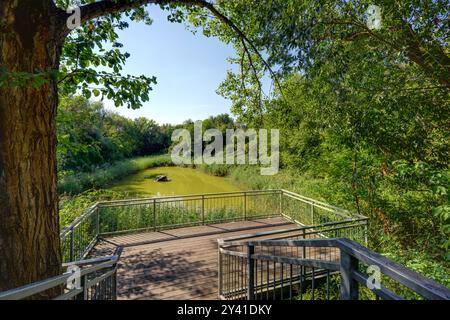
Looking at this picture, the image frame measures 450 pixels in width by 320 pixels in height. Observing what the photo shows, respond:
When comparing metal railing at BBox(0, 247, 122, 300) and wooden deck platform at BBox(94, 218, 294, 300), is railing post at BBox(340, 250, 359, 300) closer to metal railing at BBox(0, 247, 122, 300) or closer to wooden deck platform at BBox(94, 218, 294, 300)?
metal railing at BBox(0, 247, 122, 300)

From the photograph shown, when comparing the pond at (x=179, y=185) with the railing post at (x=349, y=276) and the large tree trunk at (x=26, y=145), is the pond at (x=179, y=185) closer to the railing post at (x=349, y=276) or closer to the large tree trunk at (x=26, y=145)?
the large tree trunk at (x=26, y=145)

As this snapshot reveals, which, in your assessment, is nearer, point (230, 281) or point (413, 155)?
point (230, 281)

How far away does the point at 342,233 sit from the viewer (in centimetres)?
573

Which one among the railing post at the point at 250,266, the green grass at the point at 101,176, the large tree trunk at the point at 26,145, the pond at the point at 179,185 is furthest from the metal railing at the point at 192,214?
the pond at the point at 179,185

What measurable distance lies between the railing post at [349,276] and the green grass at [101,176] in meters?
8.72

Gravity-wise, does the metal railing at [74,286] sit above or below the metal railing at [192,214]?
above

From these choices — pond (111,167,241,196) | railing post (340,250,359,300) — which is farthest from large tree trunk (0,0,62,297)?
pond (111,167,241,196)

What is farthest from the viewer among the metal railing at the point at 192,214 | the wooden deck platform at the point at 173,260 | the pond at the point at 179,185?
the pond at the point at 179,185

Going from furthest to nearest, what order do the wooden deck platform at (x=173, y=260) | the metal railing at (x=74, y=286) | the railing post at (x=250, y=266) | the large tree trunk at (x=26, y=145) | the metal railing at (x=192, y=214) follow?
the metal railing at (x=192, y=214), the wooden deck platform at (x=173, y=260), the railing post at (x=250, y=266), the large tree trunk at (x=26, y=145), the metal railing at (x=74, y=286)

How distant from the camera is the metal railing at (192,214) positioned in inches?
231

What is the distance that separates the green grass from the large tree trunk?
22.8ft

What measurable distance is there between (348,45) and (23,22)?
5.31m
